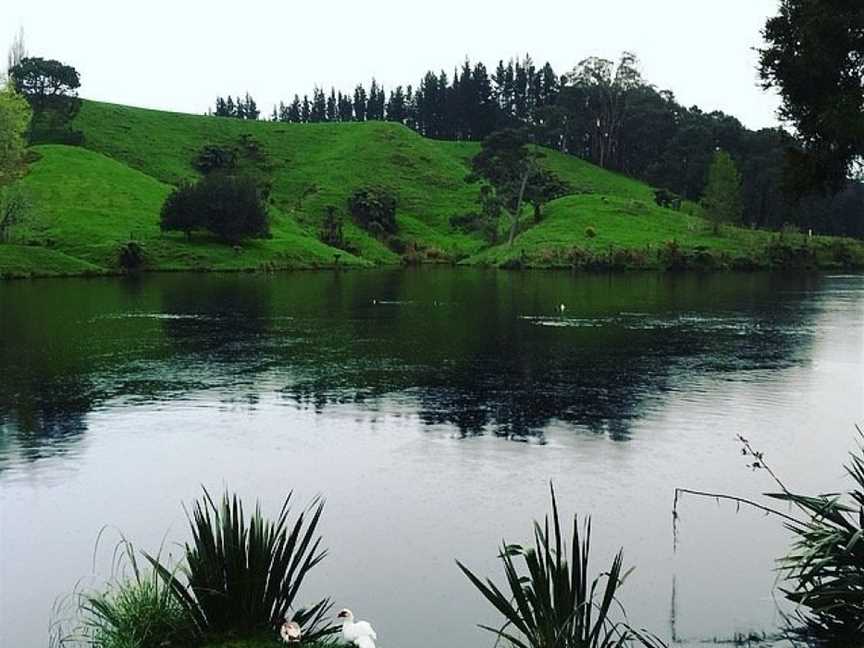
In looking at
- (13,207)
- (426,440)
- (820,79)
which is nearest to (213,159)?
(13,207)

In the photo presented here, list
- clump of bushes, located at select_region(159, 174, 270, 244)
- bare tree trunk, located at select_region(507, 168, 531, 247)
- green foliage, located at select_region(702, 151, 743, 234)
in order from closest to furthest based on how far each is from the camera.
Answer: clump of bushes, located at select_region(159, 174, 270, 244) < green foliage, located at select_region(702, 151, 743, 234) < bare tree trunk, located at select_region(507, 168, 531, 247)

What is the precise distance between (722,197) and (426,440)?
375ft

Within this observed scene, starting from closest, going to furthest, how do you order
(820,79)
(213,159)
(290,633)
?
(290,633)
(820,79)
(213,159)

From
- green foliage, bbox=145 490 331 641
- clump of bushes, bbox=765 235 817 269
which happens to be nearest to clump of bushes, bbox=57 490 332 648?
green foliage, bbox=145 490 331 641

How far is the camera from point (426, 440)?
78.5 feet

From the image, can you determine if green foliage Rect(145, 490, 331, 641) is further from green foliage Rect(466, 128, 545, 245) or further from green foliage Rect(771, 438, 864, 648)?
green foliage Rect(466, 128, 545, 245)

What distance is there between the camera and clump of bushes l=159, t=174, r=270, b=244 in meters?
115

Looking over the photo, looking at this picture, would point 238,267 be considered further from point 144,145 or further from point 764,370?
point 764,370

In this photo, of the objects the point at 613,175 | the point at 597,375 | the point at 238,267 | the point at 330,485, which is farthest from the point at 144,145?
the point at 330,485

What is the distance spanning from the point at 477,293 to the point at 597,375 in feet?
138

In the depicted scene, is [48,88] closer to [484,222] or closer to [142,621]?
[484,222]

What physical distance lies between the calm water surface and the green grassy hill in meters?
59.0

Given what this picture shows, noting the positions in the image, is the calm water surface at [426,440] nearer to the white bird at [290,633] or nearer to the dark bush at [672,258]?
the white bird at [290,633]

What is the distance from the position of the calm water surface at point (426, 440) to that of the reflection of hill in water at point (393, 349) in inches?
8.3
